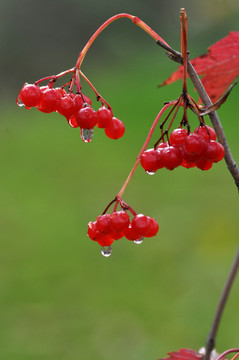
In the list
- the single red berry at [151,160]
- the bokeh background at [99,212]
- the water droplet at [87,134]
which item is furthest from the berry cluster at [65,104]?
the bokeh background at [99,212]

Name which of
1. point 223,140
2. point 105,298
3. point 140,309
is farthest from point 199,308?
point 223,140

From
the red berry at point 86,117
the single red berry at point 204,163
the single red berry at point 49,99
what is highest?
the single red berry at point 49,99

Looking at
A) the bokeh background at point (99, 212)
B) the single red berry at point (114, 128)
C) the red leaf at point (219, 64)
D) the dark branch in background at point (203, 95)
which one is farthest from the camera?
the bokeh background at point (99, 212)

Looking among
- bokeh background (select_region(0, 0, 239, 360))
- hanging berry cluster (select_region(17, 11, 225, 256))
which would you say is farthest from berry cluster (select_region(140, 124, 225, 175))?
bokeh background (select_region(0, 0, 239, 360))

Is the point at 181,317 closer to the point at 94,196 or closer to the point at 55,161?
the point at 94,196

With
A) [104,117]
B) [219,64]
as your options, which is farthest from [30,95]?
[219,64]

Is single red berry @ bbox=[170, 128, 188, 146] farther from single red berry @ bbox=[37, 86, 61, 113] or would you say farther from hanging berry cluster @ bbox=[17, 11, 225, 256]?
single red berry @ bbox=[37, 86, 61, 113]

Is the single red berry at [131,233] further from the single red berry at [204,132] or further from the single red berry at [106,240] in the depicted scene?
the single red berry at [204,132]
